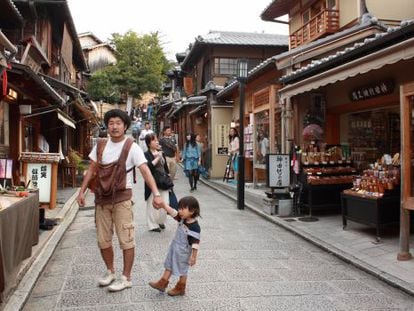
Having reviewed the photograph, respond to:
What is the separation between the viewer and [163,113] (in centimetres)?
4753

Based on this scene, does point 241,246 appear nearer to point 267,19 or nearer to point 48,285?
point 48,285

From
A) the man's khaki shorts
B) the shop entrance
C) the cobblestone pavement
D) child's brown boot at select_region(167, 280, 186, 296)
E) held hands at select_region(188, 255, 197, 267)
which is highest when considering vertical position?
the shop entrance

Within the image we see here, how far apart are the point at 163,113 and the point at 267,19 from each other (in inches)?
1089

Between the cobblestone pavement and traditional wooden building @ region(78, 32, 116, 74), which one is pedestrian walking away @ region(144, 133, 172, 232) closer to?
the cobblestone pavement

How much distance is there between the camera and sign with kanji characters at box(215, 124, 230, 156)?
20.2m

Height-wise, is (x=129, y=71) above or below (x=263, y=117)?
above

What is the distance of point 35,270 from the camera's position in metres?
5.99

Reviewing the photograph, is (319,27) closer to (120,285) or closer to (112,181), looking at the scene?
(112,181)

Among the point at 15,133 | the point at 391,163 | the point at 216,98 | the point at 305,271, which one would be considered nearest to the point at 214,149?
the point at 216,98

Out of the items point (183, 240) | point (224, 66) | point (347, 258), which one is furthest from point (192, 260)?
point (224, 66)

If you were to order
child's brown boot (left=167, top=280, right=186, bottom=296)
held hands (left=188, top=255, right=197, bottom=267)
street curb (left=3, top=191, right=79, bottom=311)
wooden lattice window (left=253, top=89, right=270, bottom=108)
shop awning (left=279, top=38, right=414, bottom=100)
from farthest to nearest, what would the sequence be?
wooden lattice window (left=253, top=89, right=270, bottom=108) → shop awning (left=279, top=38, right=414, bottom=100) → child's brown boot (left=167, top=280, right=186, bottom=296) → held hands (left=188, top=255, right=197, bottom=267) → street curb (left=3, top=191, right=79, bottom=311)

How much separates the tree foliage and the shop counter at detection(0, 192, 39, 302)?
127 ft

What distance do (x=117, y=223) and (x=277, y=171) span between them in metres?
6.15

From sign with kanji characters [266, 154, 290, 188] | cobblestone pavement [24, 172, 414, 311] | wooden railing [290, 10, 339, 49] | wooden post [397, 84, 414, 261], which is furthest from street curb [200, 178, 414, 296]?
wooden railing [290, 10, 339, 49]
